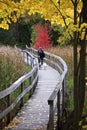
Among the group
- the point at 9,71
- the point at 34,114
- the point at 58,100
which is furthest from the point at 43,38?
the point at 58,100

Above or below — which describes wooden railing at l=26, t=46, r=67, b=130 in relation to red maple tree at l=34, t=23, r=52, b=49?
above

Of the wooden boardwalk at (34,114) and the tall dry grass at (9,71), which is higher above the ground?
the tall dry grass at (9,71)

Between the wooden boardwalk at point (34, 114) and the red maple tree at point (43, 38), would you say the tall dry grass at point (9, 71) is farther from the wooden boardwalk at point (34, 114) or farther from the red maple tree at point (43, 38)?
the red maple tree at point (43, 38)

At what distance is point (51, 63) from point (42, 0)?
781 inches

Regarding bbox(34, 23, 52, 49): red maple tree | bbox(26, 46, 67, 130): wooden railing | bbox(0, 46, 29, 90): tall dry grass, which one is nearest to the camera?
bbox(26, 46, 67, 130): wooden railing

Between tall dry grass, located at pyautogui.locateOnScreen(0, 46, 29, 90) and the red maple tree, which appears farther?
the red maple tree

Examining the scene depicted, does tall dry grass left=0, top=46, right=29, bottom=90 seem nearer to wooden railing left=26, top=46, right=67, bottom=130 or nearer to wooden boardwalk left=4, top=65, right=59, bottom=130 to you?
wooden boardwalk left=4, top=65, right=59, bottom=130

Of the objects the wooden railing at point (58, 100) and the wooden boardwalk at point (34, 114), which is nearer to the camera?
the wooden railing at point (58, 100)

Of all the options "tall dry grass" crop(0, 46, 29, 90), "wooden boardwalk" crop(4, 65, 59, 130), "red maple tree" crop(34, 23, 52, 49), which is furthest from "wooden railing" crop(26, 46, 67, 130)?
"red maple tree" crop(34, 23, 52, 49)

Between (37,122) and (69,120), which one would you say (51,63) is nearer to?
(37,122)

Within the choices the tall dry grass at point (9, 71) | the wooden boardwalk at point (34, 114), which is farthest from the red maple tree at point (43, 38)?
the wooden boardwalk at point (34, 114)

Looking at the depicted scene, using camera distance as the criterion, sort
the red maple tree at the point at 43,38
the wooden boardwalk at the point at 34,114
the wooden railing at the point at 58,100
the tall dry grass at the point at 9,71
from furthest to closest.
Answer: the red maple tree at the point at 43,38, the tall dry grass at the point at 9,71, the wooden boardwalk at the point at 34,114, the wooden railing at the point at 58,100

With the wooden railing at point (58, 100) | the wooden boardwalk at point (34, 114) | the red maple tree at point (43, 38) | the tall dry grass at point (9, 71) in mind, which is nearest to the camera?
the wooden railing at point (58, 100)

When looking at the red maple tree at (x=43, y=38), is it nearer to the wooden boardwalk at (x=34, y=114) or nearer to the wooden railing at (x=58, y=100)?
the wooden boardwalk at (x=34, y=114)
